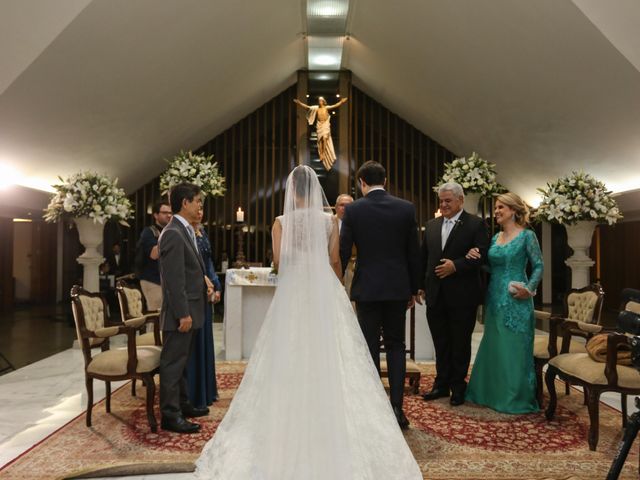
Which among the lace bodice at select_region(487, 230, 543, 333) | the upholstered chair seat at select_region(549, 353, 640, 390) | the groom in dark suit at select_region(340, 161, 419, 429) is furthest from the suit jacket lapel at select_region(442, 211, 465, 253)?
the upholstered chair seat at select_region(549, 353, 640, 390)

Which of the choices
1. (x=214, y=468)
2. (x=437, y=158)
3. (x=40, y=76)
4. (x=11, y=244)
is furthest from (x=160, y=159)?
(x=214, y=468)

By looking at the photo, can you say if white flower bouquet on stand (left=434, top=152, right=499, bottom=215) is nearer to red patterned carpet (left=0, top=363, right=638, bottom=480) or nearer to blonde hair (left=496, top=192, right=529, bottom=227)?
blonde hair (left=496, top=192, right=529, bottom=227)

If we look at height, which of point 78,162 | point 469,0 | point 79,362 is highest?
point 469,0

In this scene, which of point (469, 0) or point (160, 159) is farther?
point (160, 159)

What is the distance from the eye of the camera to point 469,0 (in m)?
5.38

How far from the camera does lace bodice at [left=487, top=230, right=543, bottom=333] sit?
3.63m

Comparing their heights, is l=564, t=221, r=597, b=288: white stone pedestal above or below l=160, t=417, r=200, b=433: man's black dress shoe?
above

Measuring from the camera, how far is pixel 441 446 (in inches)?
119

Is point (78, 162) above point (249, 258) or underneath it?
above

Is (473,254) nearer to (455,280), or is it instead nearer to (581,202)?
(455,280)

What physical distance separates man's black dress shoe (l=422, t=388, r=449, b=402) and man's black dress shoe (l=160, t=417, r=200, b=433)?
171 cm

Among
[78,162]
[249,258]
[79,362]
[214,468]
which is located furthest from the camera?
[249,258]

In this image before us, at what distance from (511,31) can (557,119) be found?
5.16 feet

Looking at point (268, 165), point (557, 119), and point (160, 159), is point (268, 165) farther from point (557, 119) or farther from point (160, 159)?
point (557, 119)
